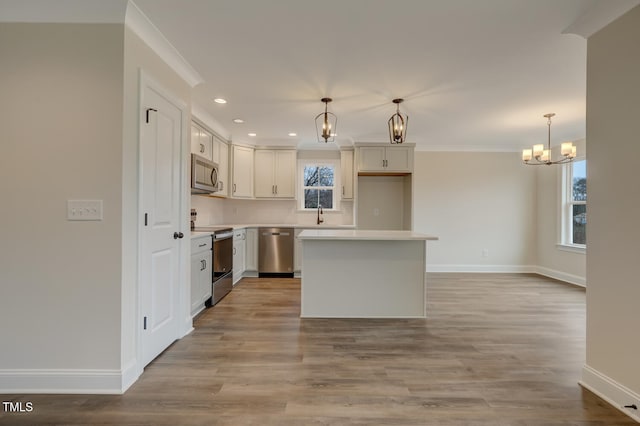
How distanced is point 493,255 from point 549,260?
89 centimetres

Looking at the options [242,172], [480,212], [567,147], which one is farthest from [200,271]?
[480,212]

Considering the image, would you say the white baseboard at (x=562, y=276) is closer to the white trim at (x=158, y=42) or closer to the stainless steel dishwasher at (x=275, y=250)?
the stainless steel dishwasher at (x=275, y=250)

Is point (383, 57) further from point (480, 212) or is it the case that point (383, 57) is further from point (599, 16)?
point (480, 212)

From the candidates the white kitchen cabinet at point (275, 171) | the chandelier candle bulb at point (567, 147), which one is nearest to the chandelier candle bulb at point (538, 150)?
the chandelier candle bulb at point (567, 147)

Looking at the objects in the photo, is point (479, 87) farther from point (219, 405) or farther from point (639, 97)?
point (219, 405)

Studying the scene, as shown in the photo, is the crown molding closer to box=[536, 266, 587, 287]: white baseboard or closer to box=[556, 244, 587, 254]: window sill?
box=[556, 244, 587, 254]: window sill

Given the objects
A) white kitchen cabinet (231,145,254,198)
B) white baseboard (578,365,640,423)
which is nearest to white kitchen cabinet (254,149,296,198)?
white kitchen cabinet (231,145,254,198)

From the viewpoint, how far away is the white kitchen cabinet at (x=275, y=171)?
5590 mm

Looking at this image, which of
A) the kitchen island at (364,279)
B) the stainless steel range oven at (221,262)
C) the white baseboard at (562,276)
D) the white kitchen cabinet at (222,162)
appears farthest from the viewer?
the white baseboard at (562,276)

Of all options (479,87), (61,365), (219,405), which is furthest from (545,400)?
(61,365)

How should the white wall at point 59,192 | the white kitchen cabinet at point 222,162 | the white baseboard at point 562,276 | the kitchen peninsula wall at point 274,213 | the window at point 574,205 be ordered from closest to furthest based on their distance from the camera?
1. the white wall at point 59,192
2. the white kitchen cabinet at point 222,162
3. the white baseboard at point 562,276
4. the window at point 574,205
5. the kitchen peninsula wall at point 274,213

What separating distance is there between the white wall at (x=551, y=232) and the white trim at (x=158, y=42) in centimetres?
575

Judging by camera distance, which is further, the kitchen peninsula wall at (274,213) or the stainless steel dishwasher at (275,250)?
the kitchen peninsula wall at (274,213)

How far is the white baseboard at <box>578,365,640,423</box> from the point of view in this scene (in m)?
1.69
